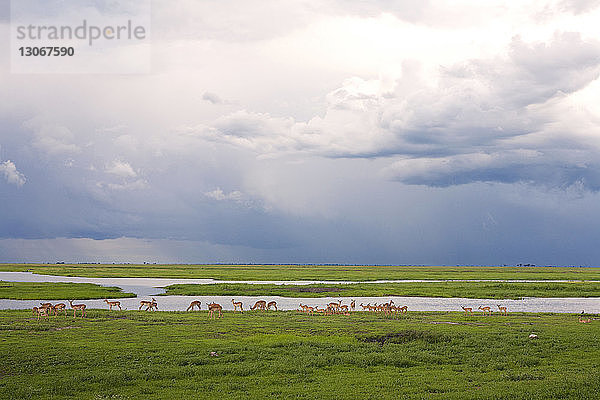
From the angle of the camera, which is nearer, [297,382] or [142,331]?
[297,382]

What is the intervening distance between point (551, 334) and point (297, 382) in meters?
17.8

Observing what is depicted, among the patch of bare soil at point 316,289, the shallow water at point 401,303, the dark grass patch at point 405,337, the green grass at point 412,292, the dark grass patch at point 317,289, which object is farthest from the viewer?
the patch of bare soil at point 316,289

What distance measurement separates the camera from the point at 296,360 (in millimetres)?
23719

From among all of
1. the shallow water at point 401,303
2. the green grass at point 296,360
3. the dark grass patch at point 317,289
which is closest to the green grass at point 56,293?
the shallow water at point 401,303

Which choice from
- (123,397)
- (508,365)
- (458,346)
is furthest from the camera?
(458,346)

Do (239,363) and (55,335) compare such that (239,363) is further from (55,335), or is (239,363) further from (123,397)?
(55,335)

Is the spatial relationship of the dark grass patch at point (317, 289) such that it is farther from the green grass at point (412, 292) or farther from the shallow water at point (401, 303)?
the shallow water at point (401, 303)

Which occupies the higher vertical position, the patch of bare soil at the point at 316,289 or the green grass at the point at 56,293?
the green grass at the point at 56,293

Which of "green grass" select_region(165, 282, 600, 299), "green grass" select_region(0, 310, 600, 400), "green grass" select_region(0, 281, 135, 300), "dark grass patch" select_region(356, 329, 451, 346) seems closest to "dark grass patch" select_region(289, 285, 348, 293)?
"green grass" select_region(165, 282, 600, 299)

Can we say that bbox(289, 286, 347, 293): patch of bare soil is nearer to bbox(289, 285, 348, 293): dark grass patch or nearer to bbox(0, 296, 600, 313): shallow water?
bbox(289, 285, 348, 293): dark grass patch

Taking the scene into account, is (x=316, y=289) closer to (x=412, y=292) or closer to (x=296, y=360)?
(x=412, y=292)

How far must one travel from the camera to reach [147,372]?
2084cm

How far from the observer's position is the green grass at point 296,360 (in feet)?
60.8

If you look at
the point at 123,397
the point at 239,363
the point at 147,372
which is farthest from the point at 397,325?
the point at 123,397
